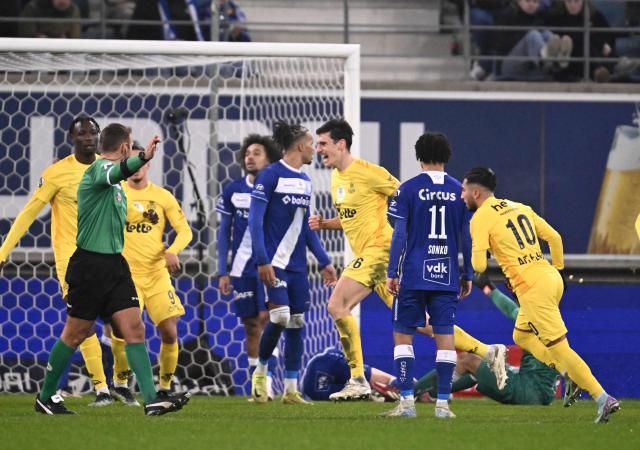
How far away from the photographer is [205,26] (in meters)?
16.1

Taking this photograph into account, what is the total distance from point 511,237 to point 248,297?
309 centimetres

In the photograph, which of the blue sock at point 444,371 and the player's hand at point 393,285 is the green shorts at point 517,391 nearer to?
the blue sock at point 444,371

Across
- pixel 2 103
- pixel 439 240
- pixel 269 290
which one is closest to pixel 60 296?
pixel 2 103

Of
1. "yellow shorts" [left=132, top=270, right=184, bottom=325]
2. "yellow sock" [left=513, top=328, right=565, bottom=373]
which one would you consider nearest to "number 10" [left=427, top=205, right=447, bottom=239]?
"yellow sock" [left=513, top=328, right=565, bottom=373]

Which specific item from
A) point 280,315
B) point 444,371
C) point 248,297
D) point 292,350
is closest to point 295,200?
point 280,315

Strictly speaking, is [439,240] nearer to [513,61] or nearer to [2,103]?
[2,103]

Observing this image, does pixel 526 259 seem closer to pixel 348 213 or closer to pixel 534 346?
pixel 534 346

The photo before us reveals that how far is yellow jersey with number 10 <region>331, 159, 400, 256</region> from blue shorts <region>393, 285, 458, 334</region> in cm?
194

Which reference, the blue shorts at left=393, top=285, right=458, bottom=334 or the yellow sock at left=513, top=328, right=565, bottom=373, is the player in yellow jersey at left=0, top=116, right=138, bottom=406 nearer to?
the blue shorts at left=393, top=285, right=458, bottom=334

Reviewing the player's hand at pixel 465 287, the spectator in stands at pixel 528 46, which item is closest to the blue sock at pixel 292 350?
the player's hand at pixel 465 287

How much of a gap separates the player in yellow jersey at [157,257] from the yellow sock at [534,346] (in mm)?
2742

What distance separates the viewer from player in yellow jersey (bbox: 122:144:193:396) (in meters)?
11.0

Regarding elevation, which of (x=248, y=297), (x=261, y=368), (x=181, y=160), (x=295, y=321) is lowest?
(x=261, y=368)

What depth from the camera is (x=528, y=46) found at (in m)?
16.0
